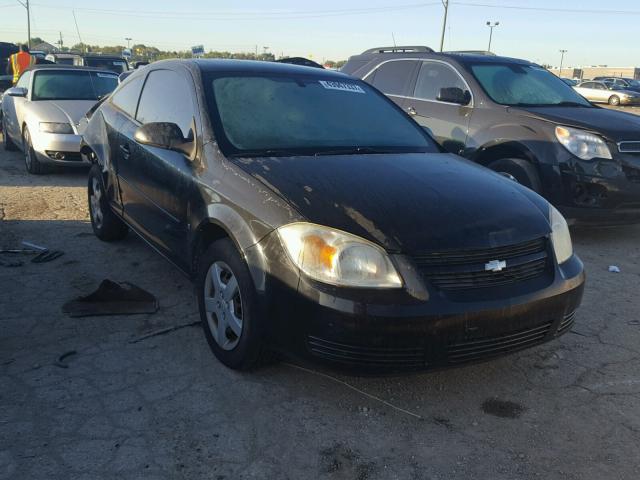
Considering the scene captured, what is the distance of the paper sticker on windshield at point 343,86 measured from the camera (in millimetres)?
4125

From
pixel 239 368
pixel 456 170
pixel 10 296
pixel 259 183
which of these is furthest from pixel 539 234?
pixel 10 296

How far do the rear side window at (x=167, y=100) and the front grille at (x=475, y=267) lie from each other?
1801 mm

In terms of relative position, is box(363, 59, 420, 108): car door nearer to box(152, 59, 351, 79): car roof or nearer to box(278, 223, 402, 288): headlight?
box(152, 59, 351, 79): car roof

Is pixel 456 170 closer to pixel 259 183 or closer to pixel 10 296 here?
pixel 259 183

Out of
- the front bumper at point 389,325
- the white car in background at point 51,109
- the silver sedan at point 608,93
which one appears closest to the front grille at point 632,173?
the front bumper at point 389,325

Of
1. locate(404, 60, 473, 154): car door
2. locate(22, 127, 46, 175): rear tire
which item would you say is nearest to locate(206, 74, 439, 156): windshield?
locate(404, 60, 473, 154): car door

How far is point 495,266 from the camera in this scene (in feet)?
8.96

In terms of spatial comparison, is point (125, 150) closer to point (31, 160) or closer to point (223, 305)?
point (223, 305)

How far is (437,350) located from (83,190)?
6.46 metres

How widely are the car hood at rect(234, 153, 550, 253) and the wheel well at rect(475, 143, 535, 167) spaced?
2.72 m

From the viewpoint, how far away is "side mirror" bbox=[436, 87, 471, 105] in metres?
6.54

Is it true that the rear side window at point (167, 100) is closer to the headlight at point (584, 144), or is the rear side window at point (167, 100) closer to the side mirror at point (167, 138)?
the side mirror at point (167, 138)

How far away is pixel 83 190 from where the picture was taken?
25.7 ft

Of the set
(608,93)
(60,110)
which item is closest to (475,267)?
(60,110)
